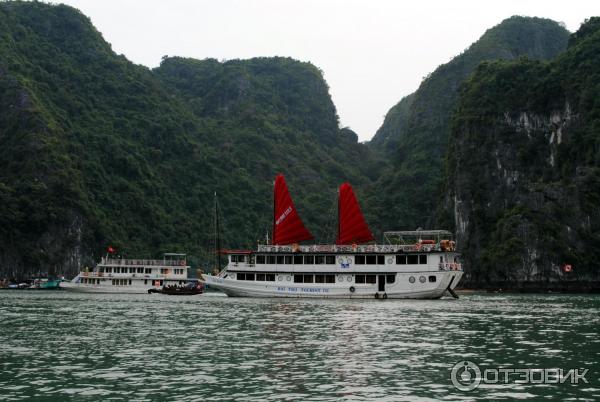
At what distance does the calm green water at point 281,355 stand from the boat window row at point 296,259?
1982 cm

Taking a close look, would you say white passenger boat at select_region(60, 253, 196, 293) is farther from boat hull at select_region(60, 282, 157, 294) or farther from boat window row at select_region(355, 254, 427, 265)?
boat window row at select_region(355, 254, 427, 265)

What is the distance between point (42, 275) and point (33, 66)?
59.2 meters

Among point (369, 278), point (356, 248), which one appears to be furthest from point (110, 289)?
point (369, 278)

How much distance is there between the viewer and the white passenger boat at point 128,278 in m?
71.9

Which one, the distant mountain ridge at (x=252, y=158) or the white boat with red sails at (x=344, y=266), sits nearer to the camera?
the white boat with red sails at (x=344, y=266)

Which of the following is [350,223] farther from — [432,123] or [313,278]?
[432,123]

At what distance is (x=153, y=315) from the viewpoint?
116ft

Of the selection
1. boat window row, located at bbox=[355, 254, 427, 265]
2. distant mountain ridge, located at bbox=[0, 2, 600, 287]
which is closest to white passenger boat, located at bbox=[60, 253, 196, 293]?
boat window row, located at bbox=[355, 254, 427, 265]

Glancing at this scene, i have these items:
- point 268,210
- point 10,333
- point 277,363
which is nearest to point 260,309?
point 10,333

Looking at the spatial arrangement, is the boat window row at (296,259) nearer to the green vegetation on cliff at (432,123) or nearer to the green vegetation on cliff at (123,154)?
the green vegetation on cliff at (123,154)

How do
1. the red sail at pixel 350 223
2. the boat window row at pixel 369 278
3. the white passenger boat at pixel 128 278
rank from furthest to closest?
the white passenger boat at pixel 128 278 → the red sail at pixel 350 223 → the boat window row at pixel 369 278

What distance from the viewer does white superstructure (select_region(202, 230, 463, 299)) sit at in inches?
2064

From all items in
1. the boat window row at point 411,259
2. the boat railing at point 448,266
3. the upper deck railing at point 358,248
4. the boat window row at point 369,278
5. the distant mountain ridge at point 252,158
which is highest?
the distant mountain ridge at point 252,158

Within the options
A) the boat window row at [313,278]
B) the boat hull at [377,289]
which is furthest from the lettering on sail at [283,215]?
the boat hull at [377,289]
